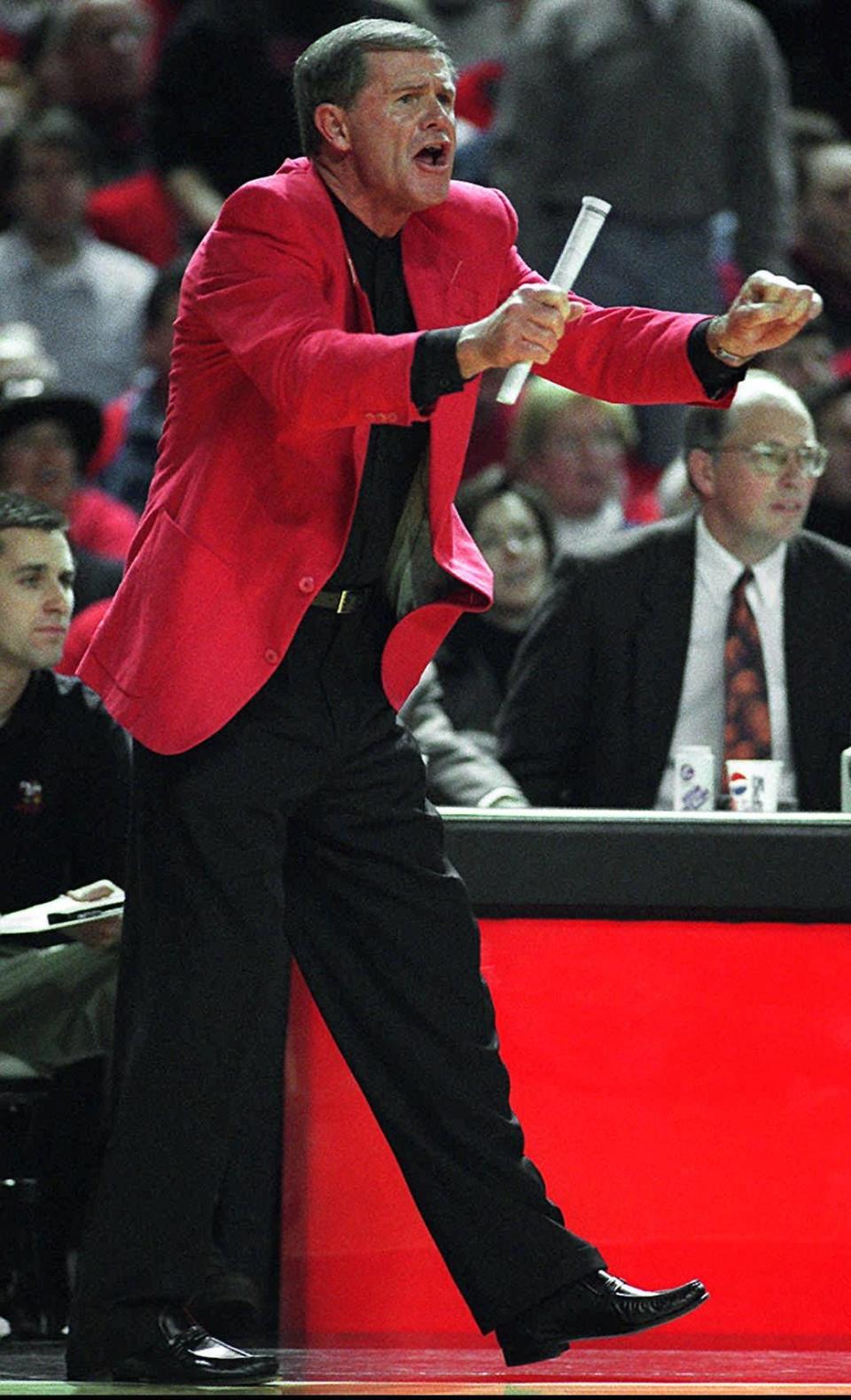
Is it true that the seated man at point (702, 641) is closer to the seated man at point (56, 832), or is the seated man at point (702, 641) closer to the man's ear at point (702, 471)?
the man's ear at point (702, 471)

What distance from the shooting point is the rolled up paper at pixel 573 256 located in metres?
2.71

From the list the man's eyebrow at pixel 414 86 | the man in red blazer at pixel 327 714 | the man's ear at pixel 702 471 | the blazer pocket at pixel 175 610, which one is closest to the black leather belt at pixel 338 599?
the man in red blazer at pixel 327 714

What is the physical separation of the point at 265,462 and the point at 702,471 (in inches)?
69.4

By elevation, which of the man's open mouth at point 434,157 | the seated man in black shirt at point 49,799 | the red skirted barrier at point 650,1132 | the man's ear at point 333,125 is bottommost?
the red skirted barrier at point 650,1132

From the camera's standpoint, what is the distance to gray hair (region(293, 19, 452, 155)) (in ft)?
9.52

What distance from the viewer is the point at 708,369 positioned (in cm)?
292

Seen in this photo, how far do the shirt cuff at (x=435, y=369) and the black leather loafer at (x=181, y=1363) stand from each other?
116cm

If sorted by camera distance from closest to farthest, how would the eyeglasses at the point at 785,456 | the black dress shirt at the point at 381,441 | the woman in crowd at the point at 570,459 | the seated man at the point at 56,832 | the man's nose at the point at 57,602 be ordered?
the black dress shirt at the point at 381,441, the seated man at the point at 56,832, the man's nose at the point at 57,602, the eyeglasses at the point at 785,456, the woman in crowd at the point at 570,459

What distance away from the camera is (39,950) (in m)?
3.60

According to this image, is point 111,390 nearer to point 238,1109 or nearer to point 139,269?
point 139,269

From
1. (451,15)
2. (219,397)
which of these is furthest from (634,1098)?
(451,15)

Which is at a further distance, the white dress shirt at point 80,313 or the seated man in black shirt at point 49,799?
the white dress shirt at point 80,313

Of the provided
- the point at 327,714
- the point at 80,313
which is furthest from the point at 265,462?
→ the point at 80,313

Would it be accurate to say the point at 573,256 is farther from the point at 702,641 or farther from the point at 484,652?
the point at 484,652
